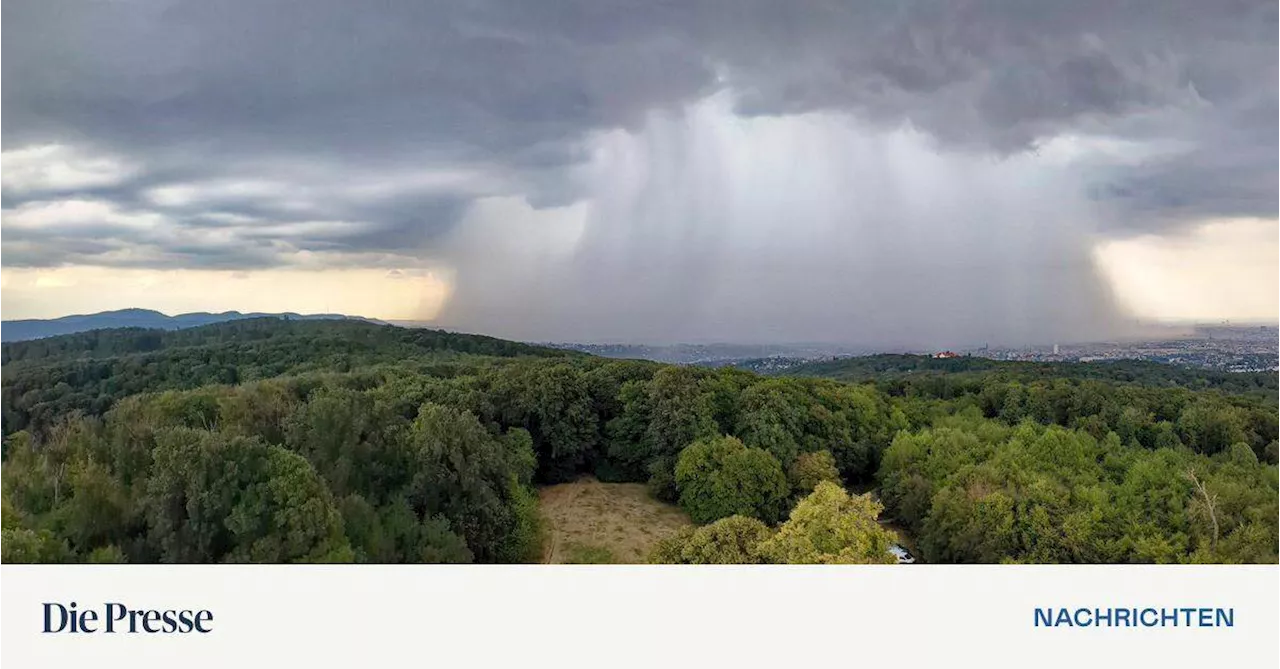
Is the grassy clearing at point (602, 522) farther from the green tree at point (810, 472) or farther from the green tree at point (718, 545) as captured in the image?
the green tree at point (718, 545)

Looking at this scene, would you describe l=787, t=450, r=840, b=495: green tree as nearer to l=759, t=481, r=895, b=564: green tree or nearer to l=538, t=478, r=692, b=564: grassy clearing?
l=538, t=478, r=692, b=564: grassy clearing

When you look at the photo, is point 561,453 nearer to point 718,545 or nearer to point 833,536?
point 718,545

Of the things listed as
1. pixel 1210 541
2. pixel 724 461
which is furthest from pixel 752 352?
pixel 1210 541

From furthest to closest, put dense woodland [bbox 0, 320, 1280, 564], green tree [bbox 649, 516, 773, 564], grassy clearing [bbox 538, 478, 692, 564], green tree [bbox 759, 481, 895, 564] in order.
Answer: grassy clearing [bbox 538, 478, 692, 564], green tree [bbox 649, 516, 773, 564], green tree [bbox 759, 481, 895, 564], dense woodland [bbox 0, 320, 1280, 564]

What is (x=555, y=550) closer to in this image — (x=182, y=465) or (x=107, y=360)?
(x=182, y=465)
